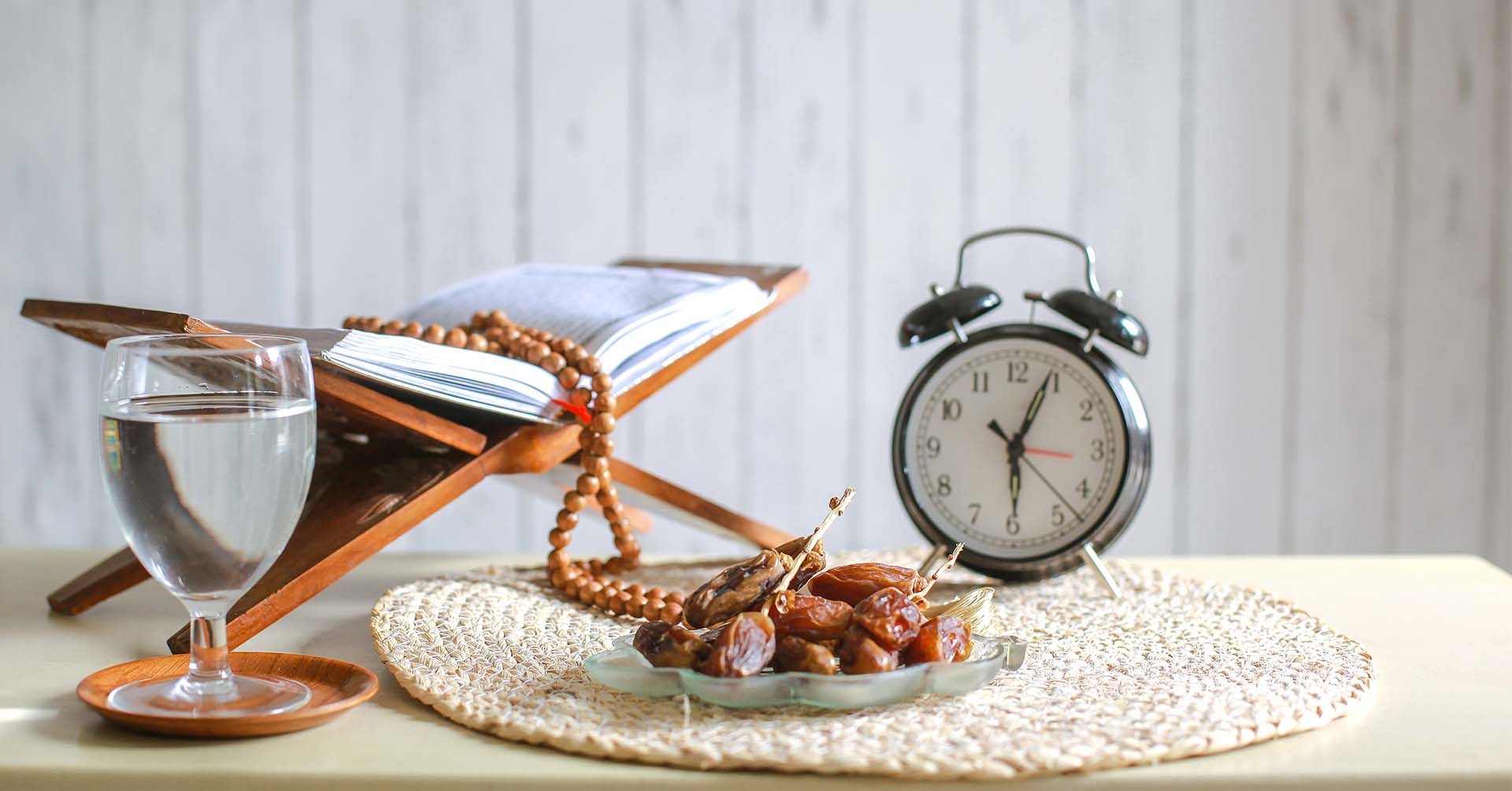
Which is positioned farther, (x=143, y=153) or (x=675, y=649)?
(x=143, y=153)

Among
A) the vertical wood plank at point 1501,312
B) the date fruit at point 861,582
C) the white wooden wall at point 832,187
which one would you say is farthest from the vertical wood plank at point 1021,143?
the date fruit at point 861,582

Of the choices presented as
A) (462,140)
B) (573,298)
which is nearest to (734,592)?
(573,298)

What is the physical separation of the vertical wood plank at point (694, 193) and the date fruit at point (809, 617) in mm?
1476

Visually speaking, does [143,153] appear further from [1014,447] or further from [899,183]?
[1014,447]

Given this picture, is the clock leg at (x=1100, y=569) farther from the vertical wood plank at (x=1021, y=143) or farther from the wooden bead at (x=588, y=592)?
the vertical wood plank at (x=1021, y=143)

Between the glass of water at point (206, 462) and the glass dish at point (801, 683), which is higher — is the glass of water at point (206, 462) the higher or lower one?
the higher one

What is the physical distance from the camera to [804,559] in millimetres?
808

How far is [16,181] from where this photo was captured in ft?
7.36

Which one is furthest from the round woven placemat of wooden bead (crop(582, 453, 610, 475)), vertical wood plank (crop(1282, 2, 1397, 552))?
vertical wood plank (crop(1282, 2, 1397, 552))

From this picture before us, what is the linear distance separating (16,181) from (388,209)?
0.65m

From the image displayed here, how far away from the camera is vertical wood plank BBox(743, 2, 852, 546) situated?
2.22 m

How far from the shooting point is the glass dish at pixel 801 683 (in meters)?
0.72

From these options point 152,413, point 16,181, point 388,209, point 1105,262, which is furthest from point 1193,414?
point 16,181

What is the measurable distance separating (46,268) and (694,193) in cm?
114
